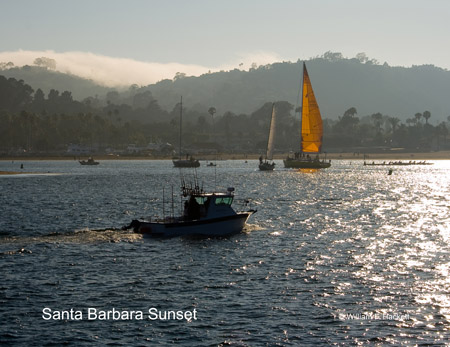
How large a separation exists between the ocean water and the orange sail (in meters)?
108

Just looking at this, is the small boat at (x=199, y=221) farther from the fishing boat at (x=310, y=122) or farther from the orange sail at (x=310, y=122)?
the orange sail at (x=310, y=122)

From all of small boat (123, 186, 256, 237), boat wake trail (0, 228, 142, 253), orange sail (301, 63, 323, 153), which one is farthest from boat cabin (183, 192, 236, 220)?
orange sail (301, 63, 323, 153)

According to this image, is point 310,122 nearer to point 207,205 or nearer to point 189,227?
point 207,205

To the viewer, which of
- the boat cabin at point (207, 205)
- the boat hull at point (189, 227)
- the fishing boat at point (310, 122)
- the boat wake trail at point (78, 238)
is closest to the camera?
the boat wake trail at point (78, 238)

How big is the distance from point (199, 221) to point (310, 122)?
131m

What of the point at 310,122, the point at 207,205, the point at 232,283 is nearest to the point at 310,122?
the point at 310,122

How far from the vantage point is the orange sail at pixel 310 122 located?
7259 inches

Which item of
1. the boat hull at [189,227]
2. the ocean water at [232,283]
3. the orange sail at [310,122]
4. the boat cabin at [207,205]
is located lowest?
the ocean water at [232,283]

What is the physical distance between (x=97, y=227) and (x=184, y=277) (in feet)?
94.1

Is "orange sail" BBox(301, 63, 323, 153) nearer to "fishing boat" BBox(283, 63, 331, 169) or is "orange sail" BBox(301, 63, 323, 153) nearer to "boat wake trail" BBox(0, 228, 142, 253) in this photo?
"fishing boat" BBox(283, 63, 331, 169)

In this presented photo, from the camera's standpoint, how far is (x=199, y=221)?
2280 inches

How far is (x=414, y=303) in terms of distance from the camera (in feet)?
120

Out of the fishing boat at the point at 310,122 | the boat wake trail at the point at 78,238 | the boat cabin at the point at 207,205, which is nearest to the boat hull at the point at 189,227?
the boat cabin at the point at 207,205

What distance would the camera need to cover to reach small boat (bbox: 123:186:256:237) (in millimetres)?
58094
